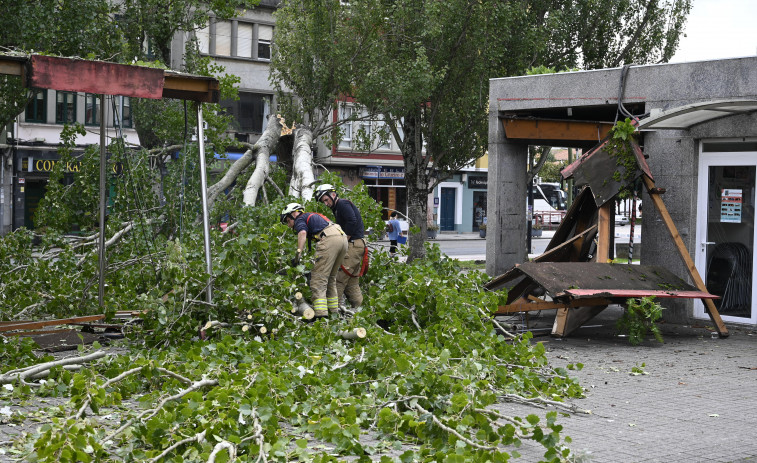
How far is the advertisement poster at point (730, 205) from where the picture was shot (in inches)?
471

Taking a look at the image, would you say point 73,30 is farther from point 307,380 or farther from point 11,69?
point 307,380

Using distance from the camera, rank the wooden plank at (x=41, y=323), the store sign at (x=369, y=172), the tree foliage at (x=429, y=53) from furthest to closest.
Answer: the store sign at (x=369, y=172)
the tree foliage at (x=429, y=53)
the wooden plank at (x=41, y=323)

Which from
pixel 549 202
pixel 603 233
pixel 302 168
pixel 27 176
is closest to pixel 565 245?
pixel 603 233

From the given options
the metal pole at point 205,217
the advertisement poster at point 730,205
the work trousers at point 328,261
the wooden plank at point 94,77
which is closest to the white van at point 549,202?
the advertisement poster at point 730,205

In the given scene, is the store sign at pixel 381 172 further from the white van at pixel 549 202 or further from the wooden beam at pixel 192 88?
the wooden beam at pixel 192 88

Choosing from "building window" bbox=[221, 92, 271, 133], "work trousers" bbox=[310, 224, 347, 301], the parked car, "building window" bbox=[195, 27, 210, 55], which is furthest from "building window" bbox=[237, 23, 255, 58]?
"work trousers" bbox=[310, 224, 347, 301]

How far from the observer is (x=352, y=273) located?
10.6m

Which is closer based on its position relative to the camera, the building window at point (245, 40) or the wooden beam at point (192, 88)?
the wooden beam at point (192, 88)

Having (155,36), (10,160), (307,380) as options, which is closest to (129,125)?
(10,160)

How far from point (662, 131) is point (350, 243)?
5182 millimetres

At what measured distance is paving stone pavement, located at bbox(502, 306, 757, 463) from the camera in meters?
5.80

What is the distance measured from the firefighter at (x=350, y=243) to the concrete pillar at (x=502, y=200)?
419 centimetres

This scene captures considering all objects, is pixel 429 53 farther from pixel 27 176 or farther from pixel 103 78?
pixel 27 176

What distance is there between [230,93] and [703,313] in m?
10.5
